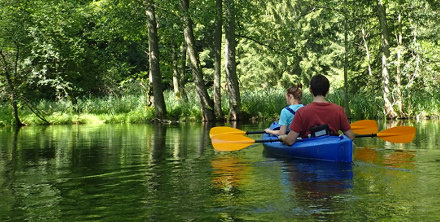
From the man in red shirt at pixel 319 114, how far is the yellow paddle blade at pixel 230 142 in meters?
1.60

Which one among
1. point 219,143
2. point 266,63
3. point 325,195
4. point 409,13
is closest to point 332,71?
point 266,63

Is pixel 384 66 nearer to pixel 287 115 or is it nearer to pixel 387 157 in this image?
pixel 387 157

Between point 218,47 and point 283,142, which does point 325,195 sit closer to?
point 283,142

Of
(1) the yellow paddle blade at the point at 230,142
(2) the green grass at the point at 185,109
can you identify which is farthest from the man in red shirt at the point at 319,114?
(2) the green grass at the point at 185,109

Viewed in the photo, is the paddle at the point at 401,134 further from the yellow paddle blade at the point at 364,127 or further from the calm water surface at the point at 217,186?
the yellow paddle blade at the point at 364,127

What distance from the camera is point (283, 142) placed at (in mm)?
8961

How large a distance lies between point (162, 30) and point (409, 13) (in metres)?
12.4

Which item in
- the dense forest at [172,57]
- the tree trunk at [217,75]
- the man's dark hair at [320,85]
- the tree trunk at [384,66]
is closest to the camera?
the man's dark hair at [320,85]

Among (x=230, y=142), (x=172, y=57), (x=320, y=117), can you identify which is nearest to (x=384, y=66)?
(x=172, y=57)

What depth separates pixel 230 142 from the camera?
9.89 metres

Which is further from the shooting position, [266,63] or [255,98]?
[266,63]

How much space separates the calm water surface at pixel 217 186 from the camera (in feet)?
16.8

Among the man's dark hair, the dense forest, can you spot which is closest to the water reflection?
the man's dark hair

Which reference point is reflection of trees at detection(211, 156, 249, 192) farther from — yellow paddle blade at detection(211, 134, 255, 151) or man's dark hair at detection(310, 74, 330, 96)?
man's dark hair at detection(310, 74, 330, 96)
